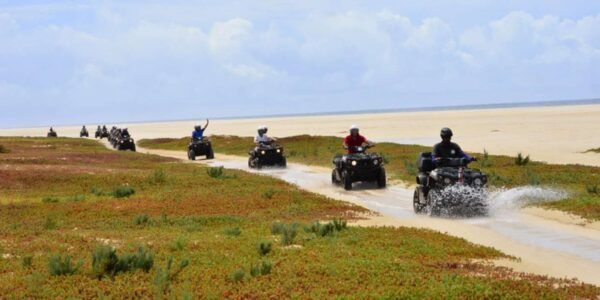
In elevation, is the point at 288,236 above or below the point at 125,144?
below

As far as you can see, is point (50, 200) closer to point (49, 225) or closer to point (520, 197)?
point (49, 225)

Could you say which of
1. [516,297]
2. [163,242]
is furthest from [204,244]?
[516,297]

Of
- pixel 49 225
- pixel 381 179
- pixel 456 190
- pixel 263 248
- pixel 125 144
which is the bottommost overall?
pixel 49 225

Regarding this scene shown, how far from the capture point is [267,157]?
39156 mm

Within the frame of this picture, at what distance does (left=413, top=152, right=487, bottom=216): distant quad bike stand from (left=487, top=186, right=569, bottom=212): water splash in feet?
3.27

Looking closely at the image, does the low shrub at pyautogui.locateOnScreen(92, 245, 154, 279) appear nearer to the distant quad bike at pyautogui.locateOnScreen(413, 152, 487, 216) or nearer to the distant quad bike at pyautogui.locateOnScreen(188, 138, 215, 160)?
the distant quad bike at pyautogui.locateOnScreen(413, 152, 487, 216)

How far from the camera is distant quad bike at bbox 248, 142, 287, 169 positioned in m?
39.2

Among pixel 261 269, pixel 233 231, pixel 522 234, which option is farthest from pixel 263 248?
pixel 522 234

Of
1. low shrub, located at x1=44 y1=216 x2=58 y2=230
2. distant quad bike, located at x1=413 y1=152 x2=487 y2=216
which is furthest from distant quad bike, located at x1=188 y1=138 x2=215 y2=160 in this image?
distant quad bike, located at x1=413 y1=152 x2=487 y2=216

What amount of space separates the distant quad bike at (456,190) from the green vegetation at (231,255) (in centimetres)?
218

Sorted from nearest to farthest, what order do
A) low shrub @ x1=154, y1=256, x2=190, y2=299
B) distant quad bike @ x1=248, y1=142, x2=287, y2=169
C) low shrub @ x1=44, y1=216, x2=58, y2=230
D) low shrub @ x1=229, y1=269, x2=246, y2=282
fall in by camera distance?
low shrub @ x1=154, y1=256, x2=190, y2=299
low shrub @ x1=229, y1=269, x2=246, y2=282
low shrub @ x1=44, y1=216, x2=58, y2=230
distant quad bike @ x1=248, y1=142, x2=287, y2=169

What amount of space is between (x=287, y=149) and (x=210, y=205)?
37.2m

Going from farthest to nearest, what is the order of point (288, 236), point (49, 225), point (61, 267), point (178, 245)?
point (49, 225) → point (288, 236) → point (178, 245) → point (61, 267)

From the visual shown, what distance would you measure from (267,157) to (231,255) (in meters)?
26.2
